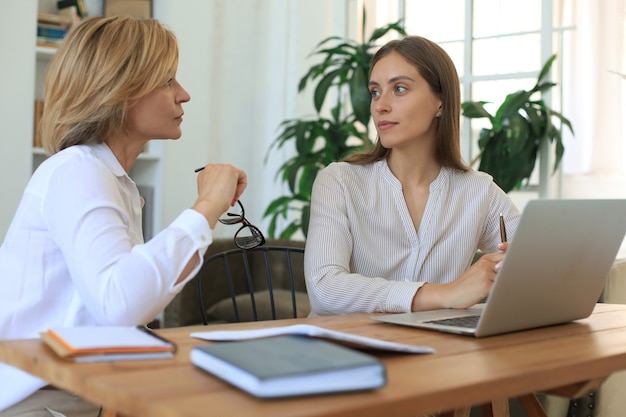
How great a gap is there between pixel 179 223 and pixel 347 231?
0.75 m

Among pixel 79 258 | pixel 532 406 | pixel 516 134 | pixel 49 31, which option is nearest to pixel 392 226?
pixel 532 406

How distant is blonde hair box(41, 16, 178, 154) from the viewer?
5.16 feet

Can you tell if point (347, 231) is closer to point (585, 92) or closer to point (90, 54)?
point (90, 54)

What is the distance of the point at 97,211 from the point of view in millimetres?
1377

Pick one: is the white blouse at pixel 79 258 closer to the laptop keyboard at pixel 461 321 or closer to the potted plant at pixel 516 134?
the laptop keyboard at pixel 461 321

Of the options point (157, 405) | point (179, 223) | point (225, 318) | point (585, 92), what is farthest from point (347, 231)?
point (585, 92)

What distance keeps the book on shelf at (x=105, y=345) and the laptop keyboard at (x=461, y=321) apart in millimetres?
→ 531

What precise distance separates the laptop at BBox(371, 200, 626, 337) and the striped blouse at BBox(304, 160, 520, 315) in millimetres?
398

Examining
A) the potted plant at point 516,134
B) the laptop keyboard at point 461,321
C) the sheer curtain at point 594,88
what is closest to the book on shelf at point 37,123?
the potted plant at point 516,134

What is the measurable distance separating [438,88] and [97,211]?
1200 mm

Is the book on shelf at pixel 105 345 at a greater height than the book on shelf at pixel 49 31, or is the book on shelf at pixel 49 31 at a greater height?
the book on shelf at pixel 49 31

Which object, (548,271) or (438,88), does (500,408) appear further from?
(438,88)

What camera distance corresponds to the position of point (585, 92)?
3.77 m

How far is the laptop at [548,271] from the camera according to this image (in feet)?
4.51
